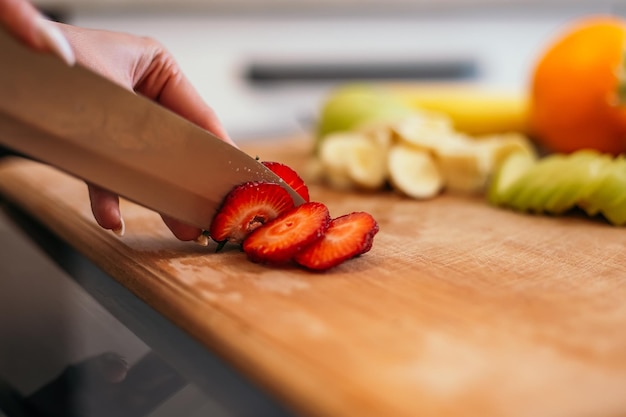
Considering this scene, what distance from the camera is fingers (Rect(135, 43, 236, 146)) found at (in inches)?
40.1

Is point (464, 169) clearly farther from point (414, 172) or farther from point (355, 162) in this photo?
point (355, 162)

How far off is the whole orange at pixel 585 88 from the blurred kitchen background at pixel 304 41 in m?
0.97

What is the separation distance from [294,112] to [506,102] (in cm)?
123

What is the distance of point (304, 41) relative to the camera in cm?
305

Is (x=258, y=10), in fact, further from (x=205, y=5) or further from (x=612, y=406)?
(x=612, y=406)

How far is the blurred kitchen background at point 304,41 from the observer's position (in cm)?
265

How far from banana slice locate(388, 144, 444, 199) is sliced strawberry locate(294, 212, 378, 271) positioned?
18.5 inches

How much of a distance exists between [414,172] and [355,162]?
0.12m

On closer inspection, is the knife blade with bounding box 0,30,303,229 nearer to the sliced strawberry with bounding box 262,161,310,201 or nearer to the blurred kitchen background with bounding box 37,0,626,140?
the sliced strawberry with bounding box 262,161,310,201

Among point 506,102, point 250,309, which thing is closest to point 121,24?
point 506,102

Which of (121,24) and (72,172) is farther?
(121,24)

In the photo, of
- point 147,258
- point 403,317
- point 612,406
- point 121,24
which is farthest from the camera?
point 121,24

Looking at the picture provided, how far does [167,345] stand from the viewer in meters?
0.78

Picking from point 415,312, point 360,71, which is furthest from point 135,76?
point 360,71
